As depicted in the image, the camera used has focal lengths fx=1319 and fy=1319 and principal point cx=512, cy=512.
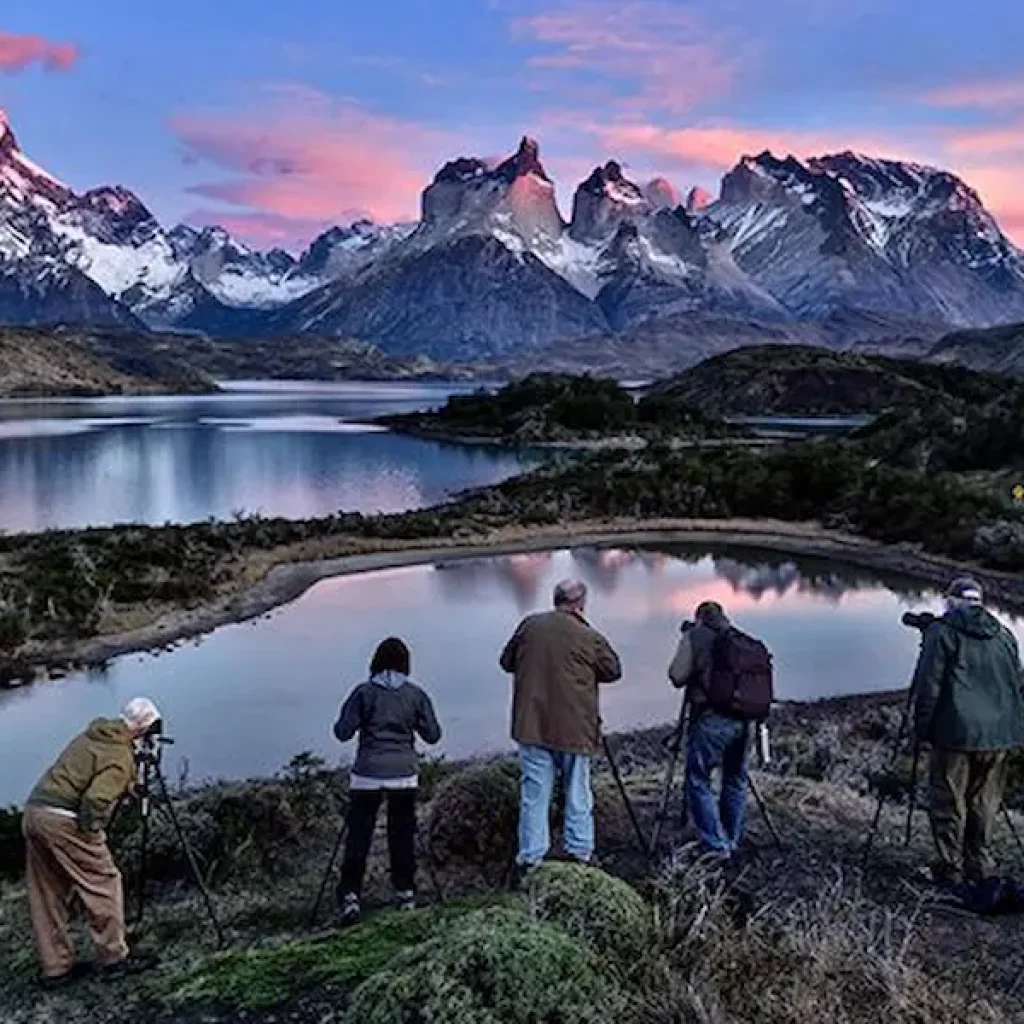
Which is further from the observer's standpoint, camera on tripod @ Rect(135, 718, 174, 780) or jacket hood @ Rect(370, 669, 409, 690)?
jacket hood @ Rect(370, 669, 409, 690)

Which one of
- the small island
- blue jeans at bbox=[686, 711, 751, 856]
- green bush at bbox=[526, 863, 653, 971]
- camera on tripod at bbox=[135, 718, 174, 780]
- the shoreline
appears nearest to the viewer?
green bush at bbox=[526, 863, 653, 971]

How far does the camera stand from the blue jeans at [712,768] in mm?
9031

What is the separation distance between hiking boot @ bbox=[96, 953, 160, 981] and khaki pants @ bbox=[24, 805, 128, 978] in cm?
4

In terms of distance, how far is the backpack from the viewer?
8.82 metres

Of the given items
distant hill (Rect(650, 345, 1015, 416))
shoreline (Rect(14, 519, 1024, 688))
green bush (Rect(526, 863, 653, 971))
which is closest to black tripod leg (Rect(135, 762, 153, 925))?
green bush (Rect(526, 863, 653, 971))

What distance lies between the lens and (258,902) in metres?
9.23

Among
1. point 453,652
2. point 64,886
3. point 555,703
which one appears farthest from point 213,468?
point 64,886

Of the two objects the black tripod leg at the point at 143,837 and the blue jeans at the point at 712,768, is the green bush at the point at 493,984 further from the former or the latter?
the blue jeans at the point at 712,768

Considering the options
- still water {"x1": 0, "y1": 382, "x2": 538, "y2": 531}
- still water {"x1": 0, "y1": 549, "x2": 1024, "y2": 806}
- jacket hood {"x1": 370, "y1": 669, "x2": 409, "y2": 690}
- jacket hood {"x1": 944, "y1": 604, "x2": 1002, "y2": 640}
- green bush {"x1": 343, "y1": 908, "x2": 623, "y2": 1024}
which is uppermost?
jacket hood {"x1": 944, "y1": 604, "x2": 1002, "y2": 640}

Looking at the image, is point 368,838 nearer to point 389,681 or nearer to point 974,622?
point 389,681

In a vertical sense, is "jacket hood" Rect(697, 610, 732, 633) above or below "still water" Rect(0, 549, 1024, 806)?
above

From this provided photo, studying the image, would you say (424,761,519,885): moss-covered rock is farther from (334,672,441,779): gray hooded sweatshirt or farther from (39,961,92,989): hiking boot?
(39,961,92,989): hiking boot

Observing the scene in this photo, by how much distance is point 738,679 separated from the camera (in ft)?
28.9

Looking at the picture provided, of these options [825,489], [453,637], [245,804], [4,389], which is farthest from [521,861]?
[4,389]
